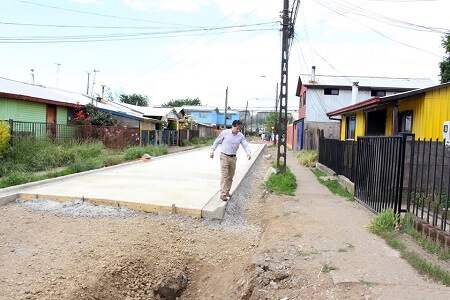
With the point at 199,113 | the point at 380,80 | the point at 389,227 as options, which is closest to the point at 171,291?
the point at 389,227

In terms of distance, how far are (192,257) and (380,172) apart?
12.9 ft

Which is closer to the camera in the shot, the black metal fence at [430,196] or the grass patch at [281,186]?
the black metal fence at [430,196]

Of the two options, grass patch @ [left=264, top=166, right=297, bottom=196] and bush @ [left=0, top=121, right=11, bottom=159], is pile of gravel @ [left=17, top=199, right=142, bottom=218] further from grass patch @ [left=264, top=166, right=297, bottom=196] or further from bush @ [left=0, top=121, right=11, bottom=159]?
bush @ [left=0, top=121, right=11, bottom=159]

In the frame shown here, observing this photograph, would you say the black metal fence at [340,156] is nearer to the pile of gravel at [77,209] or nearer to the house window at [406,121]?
the house window at [406,121]

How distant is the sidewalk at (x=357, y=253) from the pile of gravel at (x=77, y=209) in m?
3.20

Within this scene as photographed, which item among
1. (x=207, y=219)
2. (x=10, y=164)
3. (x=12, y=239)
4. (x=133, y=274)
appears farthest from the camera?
(x=10, y=164)

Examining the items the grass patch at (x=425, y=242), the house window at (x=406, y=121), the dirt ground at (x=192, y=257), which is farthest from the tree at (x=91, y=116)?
the grass patch at (x=425, y=242)

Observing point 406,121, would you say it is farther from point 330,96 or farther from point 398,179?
point 330,96

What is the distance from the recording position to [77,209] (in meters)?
7.07

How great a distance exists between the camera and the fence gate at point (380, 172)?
21.3ft

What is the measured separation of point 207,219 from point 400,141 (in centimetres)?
355

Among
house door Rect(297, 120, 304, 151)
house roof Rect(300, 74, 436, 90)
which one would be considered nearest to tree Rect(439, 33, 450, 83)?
house roof Rect(300, 74, 436, 90)

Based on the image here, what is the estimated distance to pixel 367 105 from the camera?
1338 cm

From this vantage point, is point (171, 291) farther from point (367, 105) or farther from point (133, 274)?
point (367, 105)
